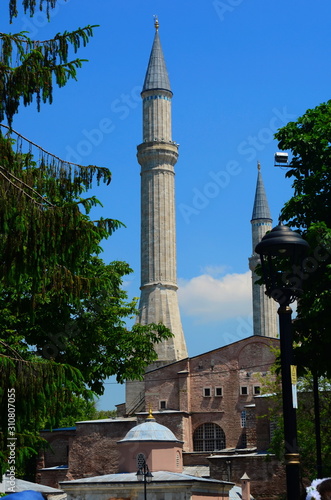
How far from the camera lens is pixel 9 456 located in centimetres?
1337

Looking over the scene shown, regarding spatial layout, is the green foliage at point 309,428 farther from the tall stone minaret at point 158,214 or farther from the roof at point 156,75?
the roof at point 156,75

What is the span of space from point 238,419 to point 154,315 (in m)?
11.3

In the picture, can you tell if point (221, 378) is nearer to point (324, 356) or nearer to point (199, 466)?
point (199, 466)

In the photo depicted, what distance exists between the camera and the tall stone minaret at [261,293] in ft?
252

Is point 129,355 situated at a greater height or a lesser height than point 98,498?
greater

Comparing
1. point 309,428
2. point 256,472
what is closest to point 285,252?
point 309,428

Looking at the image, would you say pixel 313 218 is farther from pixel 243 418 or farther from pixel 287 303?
pixel 243 418

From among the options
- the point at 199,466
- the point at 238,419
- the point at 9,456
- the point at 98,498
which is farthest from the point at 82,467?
the point at 9,456

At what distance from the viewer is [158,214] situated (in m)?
62.9

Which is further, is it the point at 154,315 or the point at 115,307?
the point at 154,315

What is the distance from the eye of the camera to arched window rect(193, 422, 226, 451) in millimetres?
52750

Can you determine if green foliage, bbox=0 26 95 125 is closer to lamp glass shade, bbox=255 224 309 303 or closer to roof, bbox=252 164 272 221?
lamp glass shade, bbox=255 224 309 303

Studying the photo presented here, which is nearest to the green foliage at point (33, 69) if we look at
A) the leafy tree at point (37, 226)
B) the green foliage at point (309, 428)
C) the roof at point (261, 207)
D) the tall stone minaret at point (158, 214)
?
the leafy tree at point (37, 226)

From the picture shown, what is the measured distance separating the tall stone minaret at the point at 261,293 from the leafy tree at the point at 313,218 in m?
52.3
